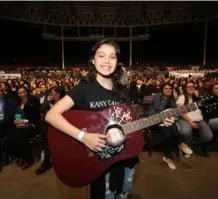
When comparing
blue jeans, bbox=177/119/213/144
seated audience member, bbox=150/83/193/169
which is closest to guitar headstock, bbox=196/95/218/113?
seated audience member, bbox=150/83/193/169

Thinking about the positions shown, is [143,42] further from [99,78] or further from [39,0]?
[99,78]

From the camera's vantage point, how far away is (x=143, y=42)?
2695cm

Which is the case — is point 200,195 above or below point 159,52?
below

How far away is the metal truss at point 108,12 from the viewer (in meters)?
18.9

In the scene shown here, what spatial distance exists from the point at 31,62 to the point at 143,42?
1358 cm

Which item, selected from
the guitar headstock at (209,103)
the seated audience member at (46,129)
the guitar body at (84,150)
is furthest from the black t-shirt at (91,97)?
the seated audience member at (46,129)

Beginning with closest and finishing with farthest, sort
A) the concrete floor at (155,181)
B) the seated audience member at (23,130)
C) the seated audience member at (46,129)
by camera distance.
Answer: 1. the concrete floor at (155,181)
2. the seated audience member at (46,129)
3. the seated audience member at (23,130)

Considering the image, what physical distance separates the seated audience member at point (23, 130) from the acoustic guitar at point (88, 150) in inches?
97.8

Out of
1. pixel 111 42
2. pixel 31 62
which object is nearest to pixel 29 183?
pixel 111 42

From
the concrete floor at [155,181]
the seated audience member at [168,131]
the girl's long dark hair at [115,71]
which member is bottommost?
the concrete floor at [155,181]

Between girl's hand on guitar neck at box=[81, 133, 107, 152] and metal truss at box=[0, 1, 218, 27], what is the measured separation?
61.9 ft

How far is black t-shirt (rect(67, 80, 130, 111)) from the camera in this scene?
5.26 feet

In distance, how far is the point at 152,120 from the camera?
1791 mm
